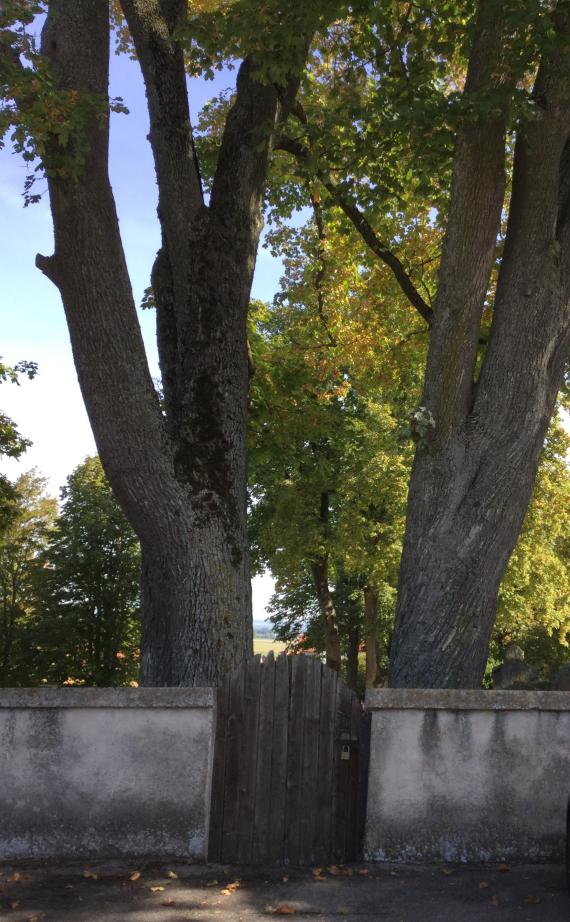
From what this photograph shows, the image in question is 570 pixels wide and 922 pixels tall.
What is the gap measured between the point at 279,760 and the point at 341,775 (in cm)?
56

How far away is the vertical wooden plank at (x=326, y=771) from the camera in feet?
24.8

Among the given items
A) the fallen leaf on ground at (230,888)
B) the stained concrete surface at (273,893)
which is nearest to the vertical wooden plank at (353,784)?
the stained concrete surface at (273,893)

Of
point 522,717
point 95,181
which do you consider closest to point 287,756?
point 522,717

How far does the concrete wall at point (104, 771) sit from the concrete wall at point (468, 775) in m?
1.51

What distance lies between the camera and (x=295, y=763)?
7680 millimetres

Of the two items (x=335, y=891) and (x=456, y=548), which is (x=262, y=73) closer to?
(x=456, y=548)

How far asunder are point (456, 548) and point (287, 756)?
240 cm

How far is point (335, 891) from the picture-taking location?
6.52 meters

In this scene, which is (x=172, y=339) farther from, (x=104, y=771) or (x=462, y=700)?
(x=462, y=700)

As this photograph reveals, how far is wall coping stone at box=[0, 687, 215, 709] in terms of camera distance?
7.17 metres

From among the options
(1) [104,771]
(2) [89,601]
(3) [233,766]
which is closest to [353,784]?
(3) [233,766]

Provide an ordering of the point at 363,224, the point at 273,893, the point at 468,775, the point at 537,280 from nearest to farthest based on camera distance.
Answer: the point at 273,893
the point at 468,775
the point at 537,280
the point at 363,224

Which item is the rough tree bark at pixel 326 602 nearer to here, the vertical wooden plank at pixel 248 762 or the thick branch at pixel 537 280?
the thick branch at pixel 537 280

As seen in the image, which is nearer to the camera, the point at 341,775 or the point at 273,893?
the point at 273,893
